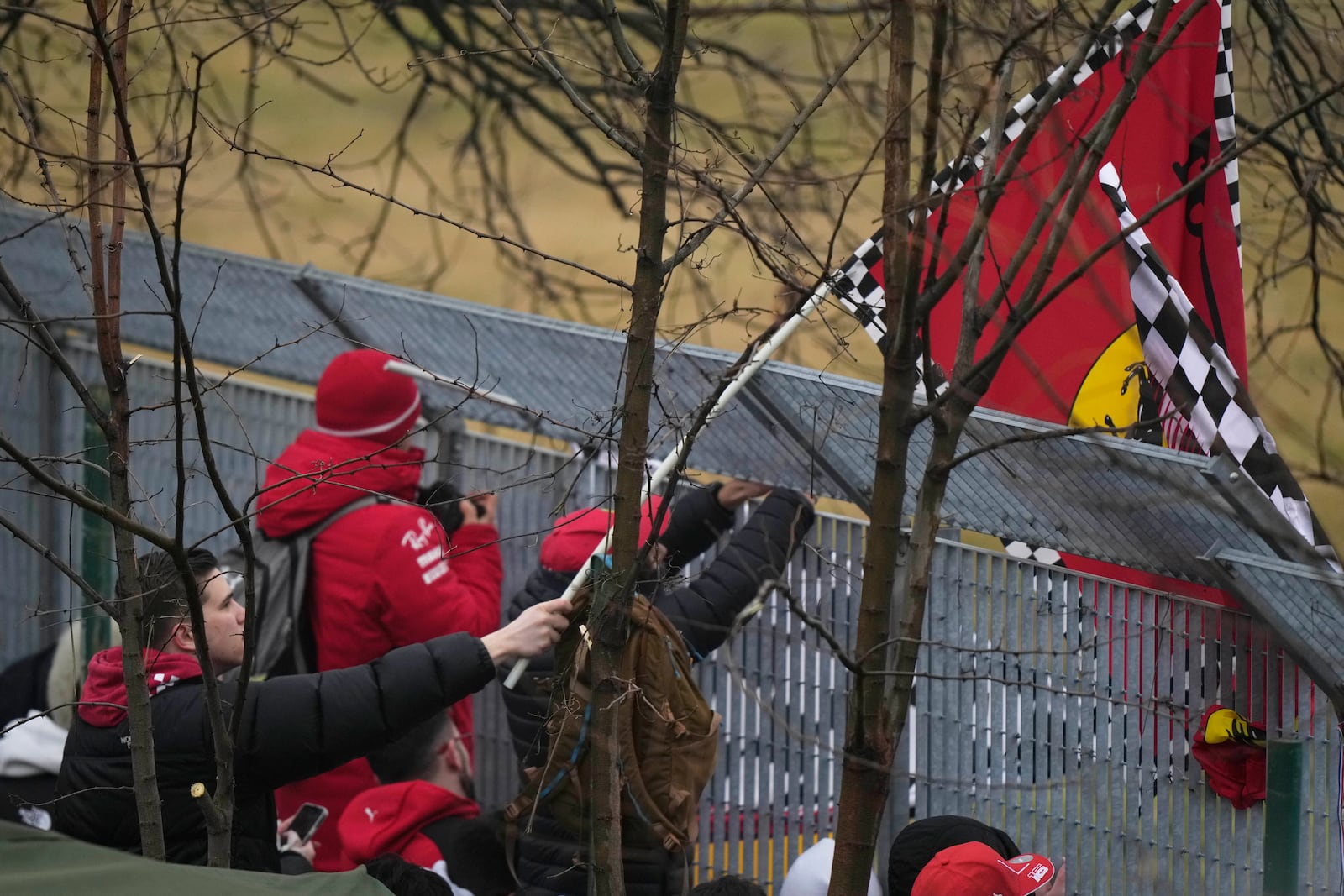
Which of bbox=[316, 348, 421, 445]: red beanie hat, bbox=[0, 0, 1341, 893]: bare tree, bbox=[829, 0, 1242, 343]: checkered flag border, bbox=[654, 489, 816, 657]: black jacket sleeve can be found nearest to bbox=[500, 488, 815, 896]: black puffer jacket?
bbox=[654, 489, 816, 657]: black jacket sleeve

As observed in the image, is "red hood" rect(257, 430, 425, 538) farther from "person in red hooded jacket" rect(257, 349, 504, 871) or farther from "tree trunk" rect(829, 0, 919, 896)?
"tree trunk" rect(829, 0, 919, 896)

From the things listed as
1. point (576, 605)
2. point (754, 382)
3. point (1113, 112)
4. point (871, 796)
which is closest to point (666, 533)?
point (754, 382)

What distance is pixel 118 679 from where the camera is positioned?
2639 mm

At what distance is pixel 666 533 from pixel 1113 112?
180cm

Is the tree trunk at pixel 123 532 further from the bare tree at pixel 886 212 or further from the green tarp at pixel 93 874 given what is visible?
the green tarp at pixel 93 874

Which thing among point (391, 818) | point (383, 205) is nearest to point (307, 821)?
point (391, 818)

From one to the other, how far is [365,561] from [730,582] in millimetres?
912

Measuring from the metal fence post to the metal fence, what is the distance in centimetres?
2

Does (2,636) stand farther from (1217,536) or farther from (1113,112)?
(1113,112)

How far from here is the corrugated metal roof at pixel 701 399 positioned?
240cm

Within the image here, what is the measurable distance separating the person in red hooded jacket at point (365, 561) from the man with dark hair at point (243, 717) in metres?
0.77

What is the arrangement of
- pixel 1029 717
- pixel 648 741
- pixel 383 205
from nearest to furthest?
pixel 648 741 < pixel 1029 717 < pixel 383 205

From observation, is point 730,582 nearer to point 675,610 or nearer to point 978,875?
point 675,610

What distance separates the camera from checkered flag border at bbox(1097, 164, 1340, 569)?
8.27 ft
